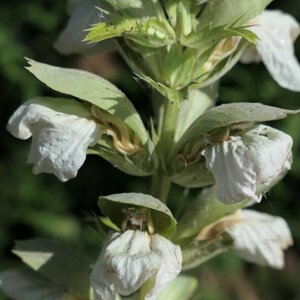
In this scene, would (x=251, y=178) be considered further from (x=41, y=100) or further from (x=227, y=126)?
(x=41, y=100)

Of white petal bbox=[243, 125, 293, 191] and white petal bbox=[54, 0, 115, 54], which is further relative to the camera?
white petal bbox=[54, 0, 115, 54]

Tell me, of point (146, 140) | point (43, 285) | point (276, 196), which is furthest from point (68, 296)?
point (276, 196)

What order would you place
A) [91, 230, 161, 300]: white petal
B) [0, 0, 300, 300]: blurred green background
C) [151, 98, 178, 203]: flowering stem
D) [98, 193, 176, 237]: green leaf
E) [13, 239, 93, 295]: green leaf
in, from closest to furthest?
[91, 230, 161, 300]: white petal, [98, 193, 176, 237]: green leaf, [151, 98, 178, 203]: flowering stem, [13, 239, 93, 295]: green leaf, [0, 0, 300, 300]: blurred green background

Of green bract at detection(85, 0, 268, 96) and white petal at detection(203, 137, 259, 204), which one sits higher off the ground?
green bract at detection(85, 0, 268, 96)

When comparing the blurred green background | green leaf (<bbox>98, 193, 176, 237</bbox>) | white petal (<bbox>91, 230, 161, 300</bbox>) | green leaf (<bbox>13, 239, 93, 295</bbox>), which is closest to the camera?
white petal (<bbox>91, 230, 161, 300</bbox>)

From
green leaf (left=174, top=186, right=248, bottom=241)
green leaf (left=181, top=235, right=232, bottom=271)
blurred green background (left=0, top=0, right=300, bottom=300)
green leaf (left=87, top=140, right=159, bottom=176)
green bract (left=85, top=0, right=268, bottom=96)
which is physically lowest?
blurred green background (left=0, top=0, right=300, bottom=300)

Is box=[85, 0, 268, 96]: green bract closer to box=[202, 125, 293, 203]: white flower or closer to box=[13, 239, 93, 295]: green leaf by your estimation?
box=[202, 125, 293, 203]: white flower

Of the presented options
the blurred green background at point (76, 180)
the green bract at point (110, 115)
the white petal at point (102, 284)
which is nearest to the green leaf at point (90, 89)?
the green bract at point (110, 115)

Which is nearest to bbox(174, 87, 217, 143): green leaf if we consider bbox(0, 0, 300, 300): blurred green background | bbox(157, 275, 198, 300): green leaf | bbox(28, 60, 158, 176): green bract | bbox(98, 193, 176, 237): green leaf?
bbox(28, 60, 158, 176): green bract
